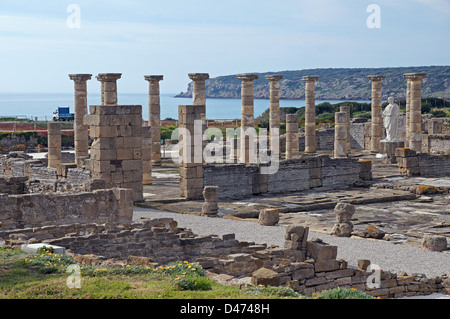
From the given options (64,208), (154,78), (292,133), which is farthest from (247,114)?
(64,208)

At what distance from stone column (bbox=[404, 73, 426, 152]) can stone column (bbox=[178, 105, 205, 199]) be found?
18.6m

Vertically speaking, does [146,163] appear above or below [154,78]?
below

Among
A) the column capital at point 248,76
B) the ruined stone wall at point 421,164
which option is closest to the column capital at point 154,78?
the column capital at point 248,76

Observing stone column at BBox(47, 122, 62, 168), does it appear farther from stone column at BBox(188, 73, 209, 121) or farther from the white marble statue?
the white marble statue

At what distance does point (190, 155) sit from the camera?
26078mm

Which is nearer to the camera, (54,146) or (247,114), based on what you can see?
(54,146)

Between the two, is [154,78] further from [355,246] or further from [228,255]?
[228,255]

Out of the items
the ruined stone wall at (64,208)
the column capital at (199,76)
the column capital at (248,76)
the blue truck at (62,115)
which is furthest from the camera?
the blue truck at (62,115)

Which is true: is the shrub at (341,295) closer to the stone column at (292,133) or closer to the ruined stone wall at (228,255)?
the ruined stone wall at (228,255)

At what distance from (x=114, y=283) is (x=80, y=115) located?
81.4 feet

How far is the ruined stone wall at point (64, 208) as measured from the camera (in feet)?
59.1

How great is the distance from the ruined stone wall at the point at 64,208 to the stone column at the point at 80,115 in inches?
604

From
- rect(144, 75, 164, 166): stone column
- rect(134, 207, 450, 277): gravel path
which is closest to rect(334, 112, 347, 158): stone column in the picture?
rect(144, 75, 164, 166): stone column
